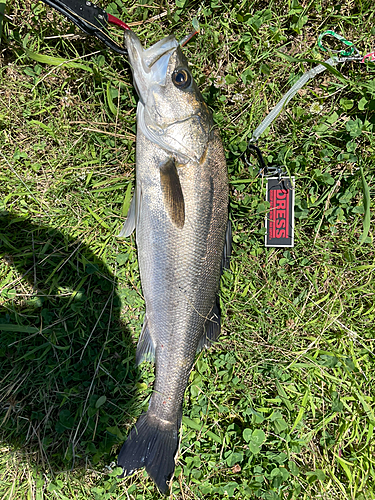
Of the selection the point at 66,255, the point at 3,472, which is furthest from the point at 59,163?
the point at 3,472

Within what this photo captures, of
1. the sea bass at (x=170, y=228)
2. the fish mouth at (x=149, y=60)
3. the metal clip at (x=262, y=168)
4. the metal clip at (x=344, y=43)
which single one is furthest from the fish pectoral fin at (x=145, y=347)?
the metal clip at (x=344, y=43)

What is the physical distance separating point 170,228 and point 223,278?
29.5 inches

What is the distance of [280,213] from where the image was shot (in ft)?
8.93

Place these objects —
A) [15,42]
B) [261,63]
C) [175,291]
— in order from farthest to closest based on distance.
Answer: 1. [261,63]
2. [15,42]
3. [175,291]

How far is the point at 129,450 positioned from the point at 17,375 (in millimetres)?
1065

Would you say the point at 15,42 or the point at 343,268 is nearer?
the point at 15,42

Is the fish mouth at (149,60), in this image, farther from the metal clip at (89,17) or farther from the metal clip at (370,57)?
the metal clip at (370,57)

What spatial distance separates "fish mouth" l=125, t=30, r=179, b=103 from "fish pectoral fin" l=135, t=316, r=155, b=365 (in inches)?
69.1

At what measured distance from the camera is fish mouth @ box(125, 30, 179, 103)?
2.25 meters

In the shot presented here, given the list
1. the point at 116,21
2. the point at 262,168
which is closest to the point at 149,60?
the point at 116,21

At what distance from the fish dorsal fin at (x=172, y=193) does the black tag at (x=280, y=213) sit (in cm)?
86

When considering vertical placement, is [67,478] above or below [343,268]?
below

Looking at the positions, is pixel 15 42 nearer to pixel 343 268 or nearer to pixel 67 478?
pixel 343 268

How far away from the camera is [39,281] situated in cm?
256
